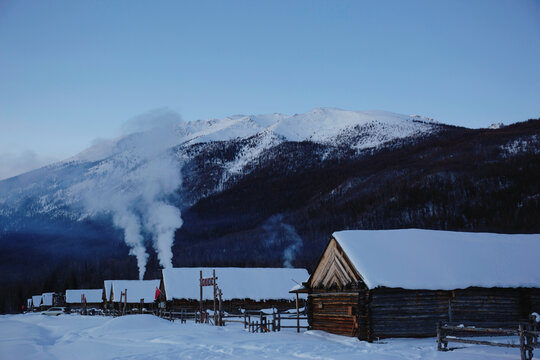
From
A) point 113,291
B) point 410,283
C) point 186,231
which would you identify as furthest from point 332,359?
point 186,231

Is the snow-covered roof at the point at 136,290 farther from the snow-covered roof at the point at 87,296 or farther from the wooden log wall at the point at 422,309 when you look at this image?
the wooden log wall at the point at 422,309

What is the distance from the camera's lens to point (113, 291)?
207 ft

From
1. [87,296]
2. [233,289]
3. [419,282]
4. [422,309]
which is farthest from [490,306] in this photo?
[87,296]

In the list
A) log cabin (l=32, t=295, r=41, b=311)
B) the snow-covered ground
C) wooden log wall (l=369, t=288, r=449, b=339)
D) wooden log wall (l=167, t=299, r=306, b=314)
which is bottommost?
log cabin (l=32, t=295, r=41, b=311)

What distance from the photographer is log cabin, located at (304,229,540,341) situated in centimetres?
2367

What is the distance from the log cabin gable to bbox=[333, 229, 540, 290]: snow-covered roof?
1.72 ft

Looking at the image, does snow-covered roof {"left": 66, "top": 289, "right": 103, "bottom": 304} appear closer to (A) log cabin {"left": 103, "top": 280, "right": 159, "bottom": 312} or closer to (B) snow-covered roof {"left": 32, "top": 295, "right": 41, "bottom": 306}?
(A) log cabin {"left": 103, "top": 280, "right": 159, "bottom": 312}

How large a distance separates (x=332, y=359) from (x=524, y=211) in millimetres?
116566

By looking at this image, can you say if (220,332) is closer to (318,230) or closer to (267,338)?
(267,338)

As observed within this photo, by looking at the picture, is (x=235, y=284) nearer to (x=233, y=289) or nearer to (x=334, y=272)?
(x=233, y=289)

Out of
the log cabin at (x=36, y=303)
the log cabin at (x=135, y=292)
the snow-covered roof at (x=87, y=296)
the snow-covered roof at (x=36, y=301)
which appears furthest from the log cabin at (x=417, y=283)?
the snow-covered roof at (x=36, y=301)

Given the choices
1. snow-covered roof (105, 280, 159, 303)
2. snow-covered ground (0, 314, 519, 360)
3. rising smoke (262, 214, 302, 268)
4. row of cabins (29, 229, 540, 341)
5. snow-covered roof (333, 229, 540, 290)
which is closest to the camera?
snow-covered ground (0, 314, 519, 360)

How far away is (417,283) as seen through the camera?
23.4 metres

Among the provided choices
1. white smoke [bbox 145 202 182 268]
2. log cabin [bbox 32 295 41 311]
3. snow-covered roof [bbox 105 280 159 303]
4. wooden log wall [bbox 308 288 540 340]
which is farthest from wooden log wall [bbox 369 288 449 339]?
log cabin [bbox 32 295 41 311]
